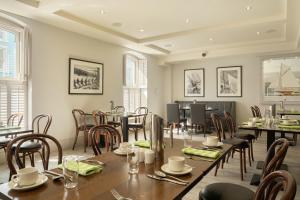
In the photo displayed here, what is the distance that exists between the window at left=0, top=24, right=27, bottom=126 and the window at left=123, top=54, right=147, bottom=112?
3.29m

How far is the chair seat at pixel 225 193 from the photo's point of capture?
5.33 feet

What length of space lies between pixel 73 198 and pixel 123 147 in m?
0.80

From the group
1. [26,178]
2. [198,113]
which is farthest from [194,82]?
[26,178]

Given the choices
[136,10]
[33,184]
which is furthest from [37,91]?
[33,184]

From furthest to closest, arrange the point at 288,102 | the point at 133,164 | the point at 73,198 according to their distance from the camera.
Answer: the point at 288,102 → the point at 133,164 → the point at 73,198

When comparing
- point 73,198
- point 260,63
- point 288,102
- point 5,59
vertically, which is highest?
point 260,63

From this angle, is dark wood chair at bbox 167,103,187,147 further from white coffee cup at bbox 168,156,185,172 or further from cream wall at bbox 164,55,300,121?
white coffee cup at bbox 168,156,185,172

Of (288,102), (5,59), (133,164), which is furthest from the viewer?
(288,102)

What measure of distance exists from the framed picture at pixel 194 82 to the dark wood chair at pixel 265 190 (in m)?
6.87

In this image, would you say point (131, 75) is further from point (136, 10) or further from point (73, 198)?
point (73, 198)

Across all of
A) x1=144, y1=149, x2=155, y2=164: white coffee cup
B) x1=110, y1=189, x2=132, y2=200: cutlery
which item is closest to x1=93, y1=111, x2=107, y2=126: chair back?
x1=144, y1=149, x2=155, y2=164: white coffee cup

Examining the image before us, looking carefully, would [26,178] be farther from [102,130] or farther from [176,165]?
[102,130]

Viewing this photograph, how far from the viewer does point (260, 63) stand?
7410mm

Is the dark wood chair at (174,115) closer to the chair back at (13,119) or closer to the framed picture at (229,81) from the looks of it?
the framed picture at (229,81)
